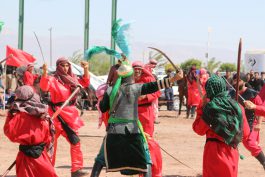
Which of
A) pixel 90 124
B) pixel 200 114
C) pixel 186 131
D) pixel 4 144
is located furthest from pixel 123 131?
pixel 90 124

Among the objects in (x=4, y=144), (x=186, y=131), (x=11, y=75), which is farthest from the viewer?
(x=11, y=75)

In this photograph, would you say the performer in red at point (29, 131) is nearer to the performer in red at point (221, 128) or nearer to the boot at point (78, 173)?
the performer in red at point (221, 128)

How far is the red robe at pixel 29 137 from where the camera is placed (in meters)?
7.73

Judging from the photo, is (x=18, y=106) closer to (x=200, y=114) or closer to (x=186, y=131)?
(x=200, y=114)

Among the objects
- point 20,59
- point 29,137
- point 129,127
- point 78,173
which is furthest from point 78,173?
point 20,59

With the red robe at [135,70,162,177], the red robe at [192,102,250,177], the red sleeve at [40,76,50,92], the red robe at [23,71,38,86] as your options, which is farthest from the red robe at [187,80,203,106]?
the red robe at [192,102,250,177]

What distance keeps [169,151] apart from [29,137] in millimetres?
6099

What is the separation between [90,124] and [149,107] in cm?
951

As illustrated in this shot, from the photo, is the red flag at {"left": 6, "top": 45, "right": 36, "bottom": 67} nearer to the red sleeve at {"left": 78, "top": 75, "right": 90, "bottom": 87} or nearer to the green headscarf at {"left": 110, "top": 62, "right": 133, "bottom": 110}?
the red sleeve at {"left": 78, "top": 75, "right": 90, "bottom": 87}

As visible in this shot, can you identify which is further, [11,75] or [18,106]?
[11,75]

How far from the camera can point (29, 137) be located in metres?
7.74

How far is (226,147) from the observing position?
777 cm

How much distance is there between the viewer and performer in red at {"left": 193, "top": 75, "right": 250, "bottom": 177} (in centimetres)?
765

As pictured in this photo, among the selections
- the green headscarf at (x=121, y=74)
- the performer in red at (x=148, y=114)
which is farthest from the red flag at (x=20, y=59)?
the green headscarf at (x=121, y=74)
